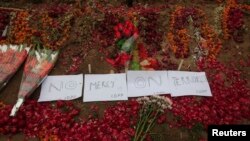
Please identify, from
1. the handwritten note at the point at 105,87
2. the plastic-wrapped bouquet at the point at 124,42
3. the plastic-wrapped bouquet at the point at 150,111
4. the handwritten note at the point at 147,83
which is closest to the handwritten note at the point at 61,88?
the handwritten note at the point at 105,87

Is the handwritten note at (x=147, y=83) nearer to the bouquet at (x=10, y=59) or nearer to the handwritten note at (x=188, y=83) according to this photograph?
the handwritten note at (x=188, y=83)

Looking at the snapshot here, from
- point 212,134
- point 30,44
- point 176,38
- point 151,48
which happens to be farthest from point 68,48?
point 212,134

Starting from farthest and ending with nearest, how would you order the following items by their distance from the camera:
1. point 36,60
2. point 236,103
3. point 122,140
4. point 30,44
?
point 30,44
point 36,60
point 236,103
point 122,140

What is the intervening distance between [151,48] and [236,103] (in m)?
1.74

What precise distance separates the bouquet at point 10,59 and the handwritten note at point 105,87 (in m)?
1.14

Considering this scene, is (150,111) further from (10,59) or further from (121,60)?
(10,59)

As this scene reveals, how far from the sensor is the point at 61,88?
5402mm

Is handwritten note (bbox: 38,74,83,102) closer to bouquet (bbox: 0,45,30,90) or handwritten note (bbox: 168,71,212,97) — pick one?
bouquet (bbox: 0,45,30,90)

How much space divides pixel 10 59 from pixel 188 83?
9.46 ft

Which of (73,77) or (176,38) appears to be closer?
(73,77)

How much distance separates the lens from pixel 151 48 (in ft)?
20.5

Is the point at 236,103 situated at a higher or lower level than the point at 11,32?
lower

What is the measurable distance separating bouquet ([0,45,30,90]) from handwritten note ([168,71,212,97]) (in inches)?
95.7

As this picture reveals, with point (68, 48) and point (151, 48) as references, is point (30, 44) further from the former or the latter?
point (151, 48)
